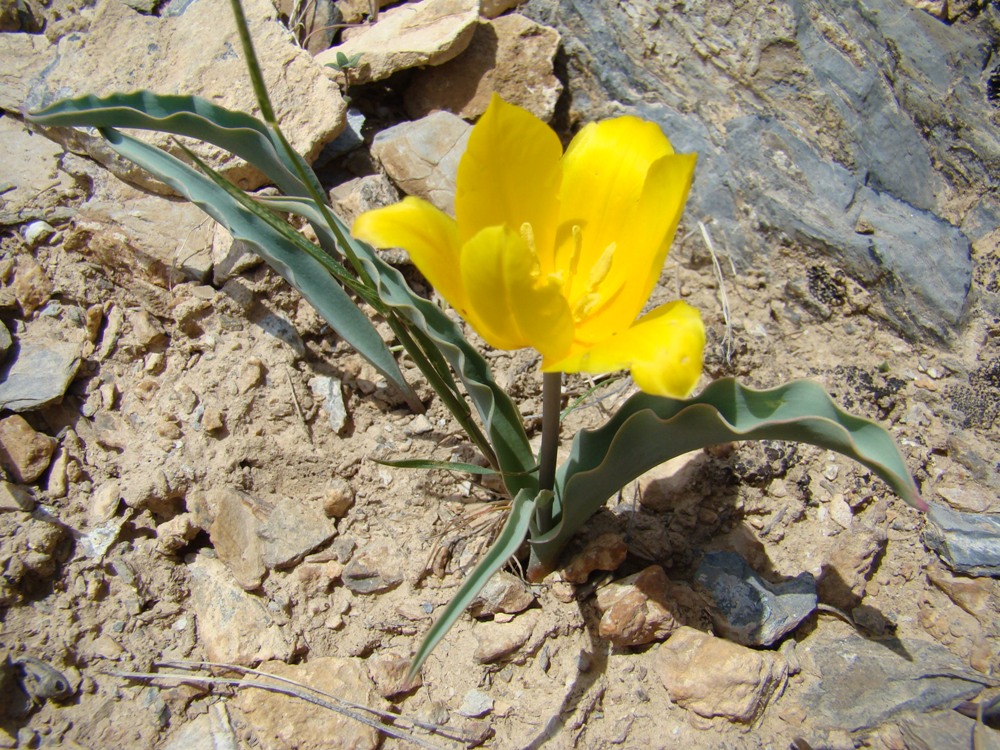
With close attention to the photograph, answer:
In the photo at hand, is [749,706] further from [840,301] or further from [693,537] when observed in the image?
[840,301]

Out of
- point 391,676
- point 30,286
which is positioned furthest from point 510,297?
point 30,286

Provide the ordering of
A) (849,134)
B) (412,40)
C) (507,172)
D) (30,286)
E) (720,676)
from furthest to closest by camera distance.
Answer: (412,40) < (849,134) < (30,286) < (720,676) < (507,172)

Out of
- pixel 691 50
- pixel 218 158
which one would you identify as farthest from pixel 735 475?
pixel 218 158

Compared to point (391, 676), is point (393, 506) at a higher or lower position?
higher

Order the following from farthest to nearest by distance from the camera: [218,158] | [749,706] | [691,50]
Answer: [691,50] < [218,158] < [749,706]

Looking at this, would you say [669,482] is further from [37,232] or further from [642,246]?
[37,232]

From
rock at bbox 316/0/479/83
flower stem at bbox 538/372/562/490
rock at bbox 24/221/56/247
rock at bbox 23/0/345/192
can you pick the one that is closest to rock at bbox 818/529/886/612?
flower stem at bbox 538/372/562/490
